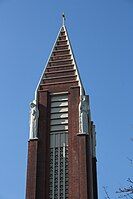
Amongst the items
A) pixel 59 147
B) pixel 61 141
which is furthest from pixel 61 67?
pixel 59 147

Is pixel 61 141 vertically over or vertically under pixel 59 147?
over

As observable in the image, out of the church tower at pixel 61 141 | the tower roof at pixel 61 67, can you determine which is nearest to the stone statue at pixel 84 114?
the church tower at pixel 61 141

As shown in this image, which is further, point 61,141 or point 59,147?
point 61,141

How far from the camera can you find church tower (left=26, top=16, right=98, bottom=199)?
34.1 metres

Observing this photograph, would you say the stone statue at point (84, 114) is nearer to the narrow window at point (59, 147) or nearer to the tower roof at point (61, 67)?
the tower roof at point (61, 67)

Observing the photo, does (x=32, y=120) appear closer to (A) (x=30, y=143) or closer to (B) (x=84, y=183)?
(A) (x=30, y=143)

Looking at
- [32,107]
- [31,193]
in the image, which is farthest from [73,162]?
[32,107]

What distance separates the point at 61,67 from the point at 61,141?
8555 millimetres

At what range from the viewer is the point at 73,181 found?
34.0 m

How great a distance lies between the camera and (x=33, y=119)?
124ft

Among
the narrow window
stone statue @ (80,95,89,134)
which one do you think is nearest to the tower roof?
stone statue @ (80,95,89,134)

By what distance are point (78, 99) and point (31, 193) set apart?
8305mm

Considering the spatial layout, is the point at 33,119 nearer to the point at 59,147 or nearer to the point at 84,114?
the point at 59,147

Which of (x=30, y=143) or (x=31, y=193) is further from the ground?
(x=30, y=143)
